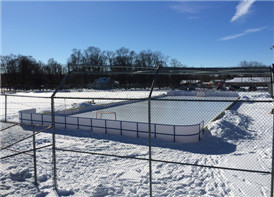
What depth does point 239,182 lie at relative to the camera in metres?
5.80

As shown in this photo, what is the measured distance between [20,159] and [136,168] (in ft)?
12.6

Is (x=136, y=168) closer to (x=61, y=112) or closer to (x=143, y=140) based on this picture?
(x=143, y=140)

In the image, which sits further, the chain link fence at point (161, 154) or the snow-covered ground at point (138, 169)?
the snow-covered ground at point (138, 169)

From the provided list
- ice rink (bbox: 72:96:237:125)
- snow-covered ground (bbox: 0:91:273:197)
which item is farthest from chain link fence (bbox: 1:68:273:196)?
ice rink (bbox: 72:96:237:125)

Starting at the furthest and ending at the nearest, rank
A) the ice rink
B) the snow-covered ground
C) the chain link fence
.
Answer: the ice rink
the snow-covered ground
the chain link fence

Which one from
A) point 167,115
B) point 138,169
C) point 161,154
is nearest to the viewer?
point 138,169

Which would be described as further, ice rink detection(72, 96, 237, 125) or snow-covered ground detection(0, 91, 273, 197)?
ice rink detection(72, 96, 237, 125)

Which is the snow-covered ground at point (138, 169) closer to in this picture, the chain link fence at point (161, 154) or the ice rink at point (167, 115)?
the chain link fence at point (161, 154)

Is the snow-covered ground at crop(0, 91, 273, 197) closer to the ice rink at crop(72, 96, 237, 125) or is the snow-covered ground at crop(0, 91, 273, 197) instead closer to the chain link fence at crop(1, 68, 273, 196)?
the chain link fence at crop(1, 68, 273, 196)

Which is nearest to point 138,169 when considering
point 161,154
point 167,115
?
point 161,154

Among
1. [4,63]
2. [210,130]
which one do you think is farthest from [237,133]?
[4,63]

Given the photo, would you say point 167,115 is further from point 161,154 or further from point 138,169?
point 138,169

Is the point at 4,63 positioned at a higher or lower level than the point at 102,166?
higher

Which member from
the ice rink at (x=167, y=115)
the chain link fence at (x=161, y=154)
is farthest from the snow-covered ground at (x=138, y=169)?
the ice rink at (x=167, y=115)
